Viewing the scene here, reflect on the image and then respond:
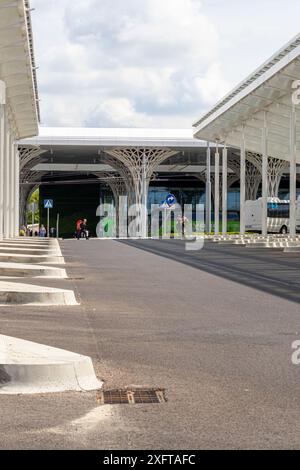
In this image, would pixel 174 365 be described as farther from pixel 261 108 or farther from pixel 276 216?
pixel 276 216

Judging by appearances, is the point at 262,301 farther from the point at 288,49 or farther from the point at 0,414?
the point at 288,49

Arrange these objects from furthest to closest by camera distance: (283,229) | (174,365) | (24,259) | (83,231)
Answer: (283,229) < (83,231) < (24,259) < (174,365)

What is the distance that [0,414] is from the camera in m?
5.40

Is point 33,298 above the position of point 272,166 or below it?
below

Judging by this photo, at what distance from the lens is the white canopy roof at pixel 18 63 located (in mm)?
21337

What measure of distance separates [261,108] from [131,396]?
29.4m

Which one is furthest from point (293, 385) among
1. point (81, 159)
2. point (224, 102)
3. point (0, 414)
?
point (81, 159)

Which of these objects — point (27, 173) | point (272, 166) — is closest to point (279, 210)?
point (272, 166)

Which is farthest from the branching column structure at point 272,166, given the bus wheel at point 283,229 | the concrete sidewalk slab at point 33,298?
the concrete sidewalk slab at point 33,298

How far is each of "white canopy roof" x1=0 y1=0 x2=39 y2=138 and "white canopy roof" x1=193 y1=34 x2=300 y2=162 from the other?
807 cm

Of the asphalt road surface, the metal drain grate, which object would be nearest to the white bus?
the asphalt road surface

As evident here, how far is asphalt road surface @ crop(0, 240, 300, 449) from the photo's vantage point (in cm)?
493

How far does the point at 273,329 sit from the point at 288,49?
57.3ft

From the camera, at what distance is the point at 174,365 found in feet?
23.9
